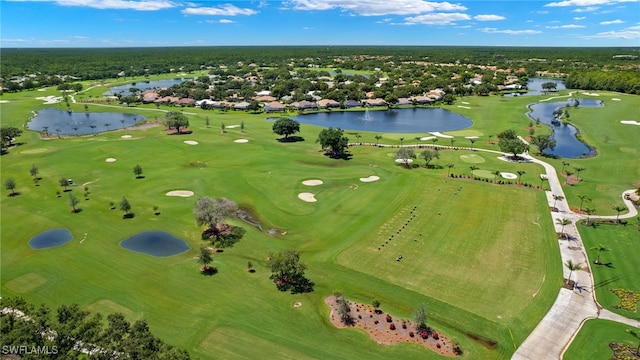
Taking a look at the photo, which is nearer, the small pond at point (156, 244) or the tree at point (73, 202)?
the small pond at point (156, 244)

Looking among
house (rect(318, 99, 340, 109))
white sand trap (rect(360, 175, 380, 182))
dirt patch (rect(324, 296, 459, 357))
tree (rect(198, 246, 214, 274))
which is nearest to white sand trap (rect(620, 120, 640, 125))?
white sand trap (rect(360, 175, 380, 182))

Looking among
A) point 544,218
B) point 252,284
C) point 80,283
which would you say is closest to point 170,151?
point 80,283

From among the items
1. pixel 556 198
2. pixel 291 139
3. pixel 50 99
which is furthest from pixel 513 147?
pixel 50 99

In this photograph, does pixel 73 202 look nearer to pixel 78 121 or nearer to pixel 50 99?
pixel 78 121

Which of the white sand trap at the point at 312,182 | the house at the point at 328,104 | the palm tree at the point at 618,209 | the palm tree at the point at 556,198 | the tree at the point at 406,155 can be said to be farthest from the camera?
the house at the point at 328,104

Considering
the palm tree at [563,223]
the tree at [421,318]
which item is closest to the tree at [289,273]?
the tree at [421,318]

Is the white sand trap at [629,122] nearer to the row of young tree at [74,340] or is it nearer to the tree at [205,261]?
the tree at [205,261]

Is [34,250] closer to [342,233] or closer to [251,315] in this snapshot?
[251,315]
